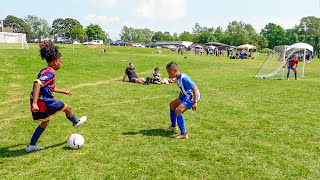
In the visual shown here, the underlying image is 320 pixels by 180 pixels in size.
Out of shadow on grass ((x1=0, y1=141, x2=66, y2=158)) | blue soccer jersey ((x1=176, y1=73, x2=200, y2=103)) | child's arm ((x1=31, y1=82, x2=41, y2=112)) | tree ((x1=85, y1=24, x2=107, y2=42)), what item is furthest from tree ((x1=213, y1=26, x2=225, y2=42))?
child's arm ((x1=31, y1=82, x2=41, y2=112))

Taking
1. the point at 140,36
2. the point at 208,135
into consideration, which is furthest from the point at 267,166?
the point at 140,36

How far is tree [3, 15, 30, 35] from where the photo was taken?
140 meters

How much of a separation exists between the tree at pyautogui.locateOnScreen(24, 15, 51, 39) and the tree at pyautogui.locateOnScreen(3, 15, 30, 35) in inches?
157

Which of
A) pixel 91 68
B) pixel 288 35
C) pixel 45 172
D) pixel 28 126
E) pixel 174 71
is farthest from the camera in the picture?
pixel 288 35

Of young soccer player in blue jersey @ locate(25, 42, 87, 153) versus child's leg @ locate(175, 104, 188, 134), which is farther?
child's leg @ locate(175, 104, 188, 134)

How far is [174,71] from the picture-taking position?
6.79 m

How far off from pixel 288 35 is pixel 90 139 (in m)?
146

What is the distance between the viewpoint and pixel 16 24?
146 meters

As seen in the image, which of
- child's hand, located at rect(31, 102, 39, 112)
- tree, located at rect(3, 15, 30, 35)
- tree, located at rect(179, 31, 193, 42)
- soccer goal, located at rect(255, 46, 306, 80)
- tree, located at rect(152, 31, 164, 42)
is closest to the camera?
child's hand, located at rect(31, 102, 39, 112)

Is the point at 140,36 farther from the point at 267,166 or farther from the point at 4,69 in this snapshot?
the point at 267,166

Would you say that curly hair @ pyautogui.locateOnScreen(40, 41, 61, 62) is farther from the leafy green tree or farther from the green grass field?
the leafy green tree

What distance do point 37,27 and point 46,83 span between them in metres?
143

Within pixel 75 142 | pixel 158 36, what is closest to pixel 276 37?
pixel 158 36

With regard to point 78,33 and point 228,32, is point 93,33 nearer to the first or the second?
point 78,33
